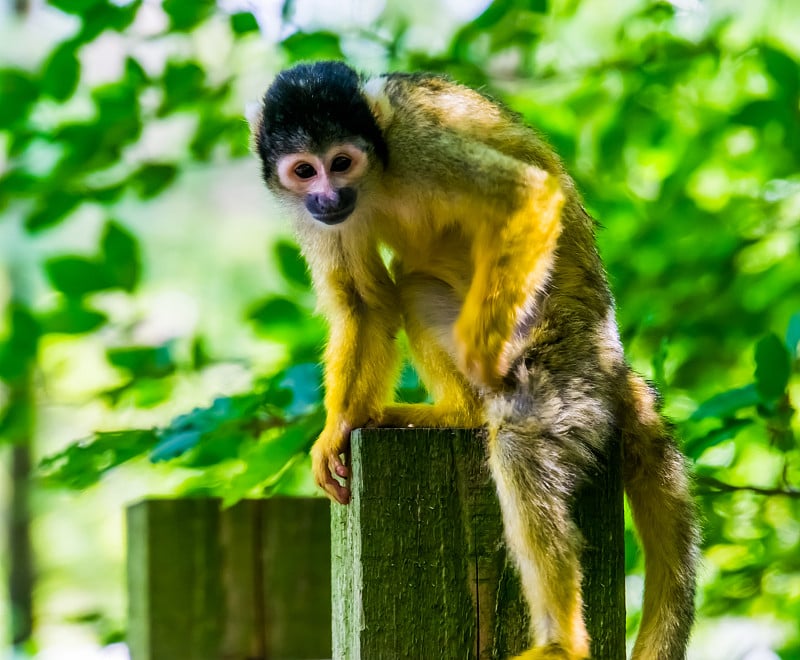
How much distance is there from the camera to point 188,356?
3.80 meters

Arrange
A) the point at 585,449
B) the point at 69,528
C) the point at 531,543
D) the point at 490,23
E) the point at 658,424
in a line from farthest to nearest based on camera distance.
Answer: the point at 69,528, the point at 490,23, the point at 658,424, the point at 585,449, the point at 531,543

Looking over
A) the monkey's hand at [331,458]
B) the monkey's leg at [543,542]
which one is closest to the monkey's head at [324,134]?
the monkey's hand at [331,458]

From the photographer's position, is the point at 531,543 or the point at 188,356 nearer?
the point at 531,543

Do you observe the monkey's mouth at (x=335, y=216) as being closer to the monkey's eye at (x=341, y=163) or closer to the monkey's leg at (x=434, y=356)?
the monkey's eye at (x=341, y=163)

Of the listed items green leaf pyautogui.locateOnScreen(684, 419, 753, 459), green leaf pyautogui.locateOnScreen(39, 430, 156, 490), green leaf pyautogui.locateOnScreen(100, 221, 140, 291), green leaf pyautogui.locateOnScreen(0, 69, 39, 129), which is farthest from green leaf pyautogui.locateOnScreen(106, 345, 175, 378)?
green leaf pyautogui.locateOnScreen(684, 419, 753, 459)

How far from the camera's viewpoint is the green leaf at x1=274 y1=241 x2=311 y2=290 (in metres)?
3.99

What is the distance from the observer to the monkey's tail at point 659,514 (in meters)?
2.68

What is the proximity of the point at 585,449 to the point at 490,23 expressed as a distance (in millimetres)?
1940

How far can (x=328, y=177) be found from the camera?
3350 mm

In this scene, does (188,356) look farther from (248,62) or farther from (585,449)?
(585,449)

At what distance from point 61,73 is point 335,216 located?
125cm

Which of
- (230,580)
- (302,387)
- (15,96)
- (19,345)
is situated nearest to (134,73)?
(15,96)

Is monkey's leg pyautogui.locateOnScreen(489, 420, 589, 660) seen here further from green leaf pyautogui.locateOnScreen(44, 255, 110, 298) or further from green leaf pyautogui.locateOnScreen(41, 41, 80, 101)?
green leaf pyautogui.locateOnScreen(41, 41, 80, 101)

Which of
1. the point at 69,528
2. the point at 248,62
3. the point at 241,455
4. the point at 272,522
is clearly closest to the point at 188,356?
the point at 241,455
